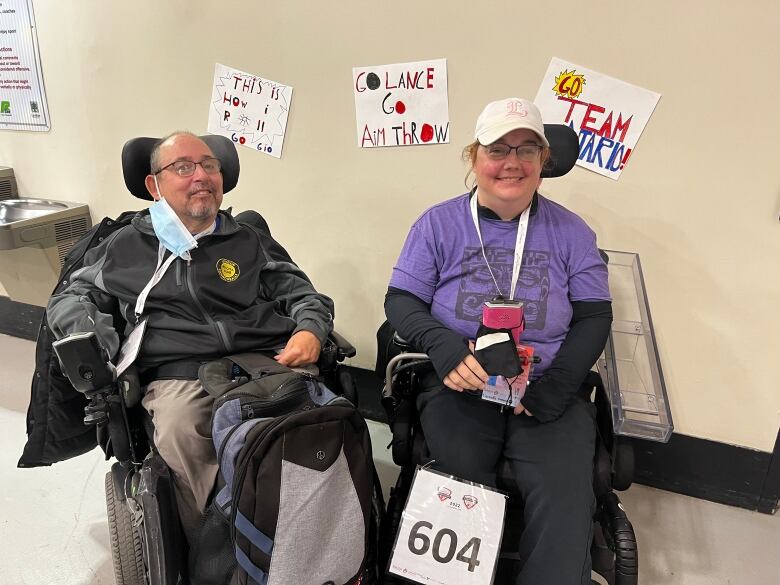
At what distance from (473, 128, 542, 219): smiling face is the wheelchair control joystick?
1006 mm

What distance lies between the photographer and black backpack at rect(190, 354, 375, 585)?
3.73 feet

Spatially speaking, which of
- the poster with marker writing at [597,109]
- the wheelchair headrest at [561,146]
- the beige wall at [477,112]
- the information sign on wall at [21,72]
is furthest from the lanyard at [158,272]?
the information sign on wall at [21,72]

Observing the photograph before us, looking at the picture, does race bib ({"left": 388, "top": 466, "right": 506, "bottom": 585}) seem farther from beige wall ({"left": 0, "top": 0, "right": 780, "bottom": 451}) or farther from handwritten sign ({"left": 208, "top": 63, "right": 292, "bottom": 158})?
handwritten sign ({"left": 208, "top": 63, "right": 292, "bottom": 158})

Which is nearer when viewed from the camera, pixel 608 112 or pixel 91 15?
pixel 608 112

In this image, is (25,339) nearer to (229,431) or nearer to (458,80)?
(229,431)

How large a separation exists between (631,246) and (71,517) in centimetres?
206

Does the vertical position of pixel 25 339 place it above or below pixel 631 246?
below

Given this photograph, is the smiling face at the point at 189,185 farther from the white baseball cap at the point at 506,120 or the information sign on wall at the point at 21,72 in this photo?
the information sign on wall at the point at 21,72

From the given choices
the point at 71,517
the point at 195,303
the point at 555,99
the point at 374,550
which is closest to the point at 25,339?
the point at 71,517

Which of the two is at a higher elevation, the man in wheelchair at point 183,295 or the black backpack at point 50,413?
the man in wheelchair at point 183,295

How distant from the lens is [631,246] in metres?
1.79

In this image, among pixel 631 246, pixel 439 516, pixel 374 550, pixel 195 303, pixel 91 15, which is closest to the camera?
pixel 439 516

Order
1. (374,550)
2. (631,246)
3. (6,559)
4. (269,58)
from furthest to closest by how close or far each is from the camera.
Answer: (269,58), (631,246), (6,559), (374,550)

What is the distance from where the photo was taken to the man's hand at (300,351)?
1.47m
